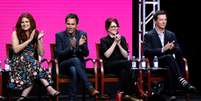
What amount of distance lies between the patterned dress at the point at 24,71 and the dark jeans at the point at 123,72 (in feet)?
3.04

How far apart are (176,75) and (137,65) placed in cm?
136

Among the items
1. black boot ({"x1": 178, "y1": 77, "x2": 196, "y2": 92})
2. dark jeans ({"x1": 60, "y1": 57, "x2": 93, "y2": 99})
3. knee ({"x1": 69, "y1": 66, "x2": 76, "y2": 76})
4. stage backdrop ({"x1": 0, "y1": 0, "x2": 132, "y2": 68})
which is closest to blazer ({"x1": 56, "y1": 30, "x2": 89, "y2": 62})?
dark jeans ({"x1": 60, "y1": 57, "x2": 93, "y2": 99})

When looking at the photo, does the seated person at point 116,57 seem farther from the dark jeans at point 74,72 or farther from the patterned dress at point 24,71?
the patterned dress at point 24,71

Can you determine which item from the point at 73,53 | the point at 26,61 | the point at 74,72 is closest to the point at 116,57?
the point at 73,53

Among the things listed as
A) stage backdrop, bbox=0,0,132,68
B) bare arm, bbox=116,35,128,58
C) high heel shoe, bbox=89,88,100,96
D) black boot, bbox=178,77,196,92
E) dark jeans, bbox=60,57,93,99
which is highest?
stage backdrop, bbox=0,0,132,68

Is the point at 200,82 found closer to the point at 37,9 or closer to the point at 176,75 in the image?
the point at 176,75

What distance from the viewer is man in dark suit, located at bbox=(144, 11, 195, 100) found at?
22.9ft

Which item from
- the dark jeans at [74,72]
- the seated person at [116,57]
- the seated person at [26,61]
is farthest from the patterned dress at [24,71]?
the seated person at [116,57]

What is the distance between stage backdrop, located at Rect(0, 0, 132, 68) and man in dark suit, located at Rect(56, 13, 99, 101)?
1.03 m

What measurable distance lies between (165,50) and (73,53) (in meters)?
1.28

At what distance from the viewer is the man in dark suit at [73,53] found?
6.86m

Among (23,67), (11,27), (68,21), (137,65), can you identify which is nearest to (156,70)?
(137,65)

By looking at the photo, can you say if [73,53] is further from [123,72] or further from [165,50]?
[165,50]

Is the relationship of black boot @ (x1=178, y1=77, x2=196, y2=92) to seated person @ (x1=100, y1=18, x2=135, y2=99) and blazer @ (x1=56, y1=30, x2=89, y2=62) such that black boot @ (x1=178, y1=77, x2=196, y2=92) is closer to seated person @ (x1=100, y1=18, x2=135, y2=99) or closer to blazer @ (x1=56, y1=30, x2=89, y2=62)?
seated person @ (x1=100, y1=18, x2=135, y2=99)
